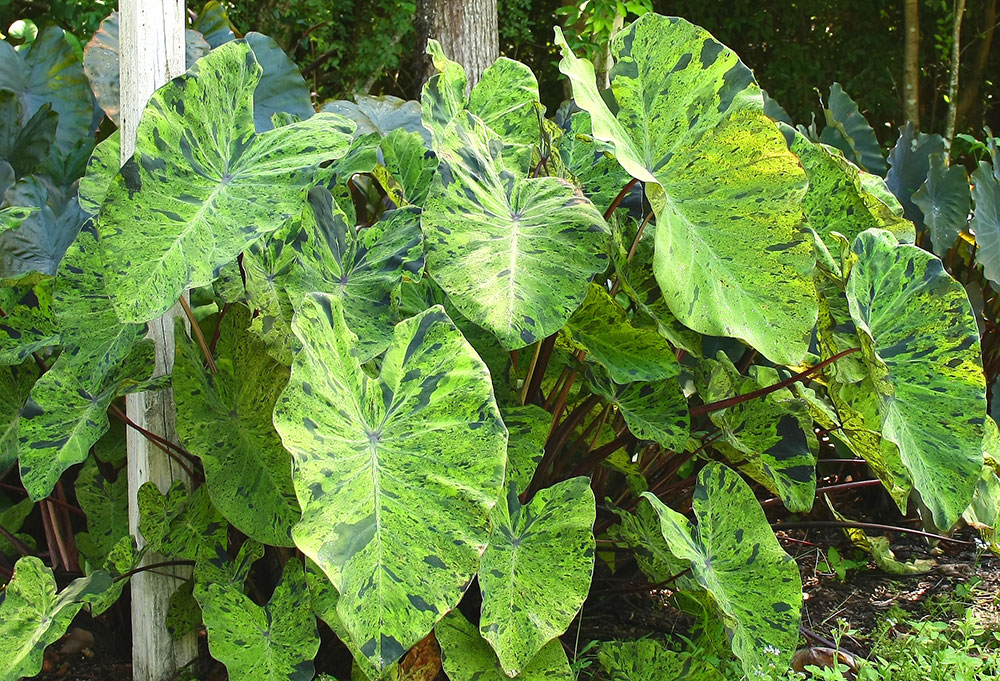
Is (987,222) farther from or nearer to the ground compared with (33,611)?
farther from the ground

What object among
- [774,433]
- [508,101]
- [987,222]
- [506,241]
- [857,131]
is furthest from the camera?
[857,131]

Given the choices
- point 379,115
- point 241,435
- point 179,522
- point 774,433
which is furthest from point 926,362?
point 379,115

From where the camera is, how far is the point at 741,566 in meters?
1.28

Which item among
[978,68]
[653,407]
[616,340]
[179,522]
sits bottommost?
[978,68]

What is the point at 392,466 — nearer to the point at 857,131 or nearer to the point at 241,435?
the point at 241,435

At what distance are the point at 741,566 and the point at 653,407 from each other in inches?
9.8

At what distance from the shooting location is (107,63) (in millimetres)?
1777

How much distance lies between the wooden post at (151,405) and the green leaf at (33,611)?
151 millimetres

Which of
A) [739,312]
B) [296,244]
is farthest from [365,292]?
[739,312]

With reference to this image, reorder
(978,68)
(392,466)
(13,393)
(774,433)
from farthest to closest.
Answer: (978,68), (13,393), (774,433), (392,466)

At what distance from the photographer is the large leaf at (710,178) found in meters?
1.10

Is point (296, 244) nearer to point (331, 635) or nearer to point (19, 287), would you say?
point (19, 287)

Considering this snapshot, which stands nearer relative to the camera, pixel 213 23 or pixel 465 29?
pixel 213 23

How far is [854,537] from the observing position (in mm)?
1991
